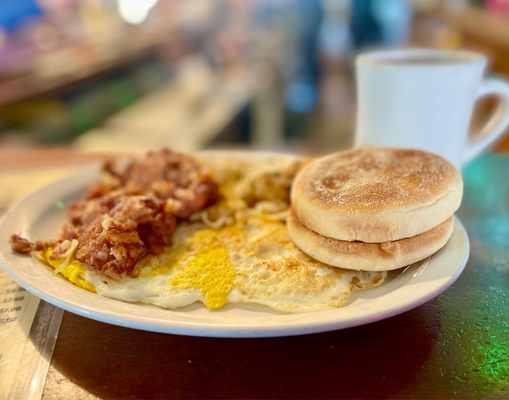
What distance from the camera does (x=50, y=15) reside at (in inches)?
177

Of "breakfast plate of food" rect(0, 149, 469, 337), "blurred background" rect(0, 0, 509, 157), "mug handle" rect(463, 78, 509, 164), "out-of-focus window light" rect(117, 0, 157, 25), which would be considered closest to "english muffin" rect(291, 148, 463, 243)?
"breakfast plate of food" rect(0, 149, 469, 337)

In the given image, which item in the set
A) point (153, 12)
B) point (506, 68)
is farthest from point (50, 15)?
point (506, 68)

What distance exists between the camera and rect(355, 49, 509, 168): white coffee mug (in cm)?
123

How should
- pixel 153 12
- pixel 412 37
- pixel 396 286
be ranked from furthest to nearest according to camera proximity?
pixel 412 37 < pixel 153 12 < pixel 396 286

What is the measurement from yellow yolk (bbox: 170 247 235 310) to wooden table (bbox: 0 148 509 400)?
74 millimetres

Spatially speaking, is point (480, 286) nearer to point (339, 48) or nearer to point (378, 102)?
point (378, 102)

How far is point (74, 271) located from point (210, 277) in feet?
0.85

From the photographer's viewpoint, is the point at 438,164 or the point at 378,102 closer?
the point at 438,164

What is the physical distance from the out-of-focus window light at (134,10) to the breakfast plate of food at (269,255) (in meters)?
4.42

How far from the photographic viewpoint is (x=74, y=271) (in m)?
0.90

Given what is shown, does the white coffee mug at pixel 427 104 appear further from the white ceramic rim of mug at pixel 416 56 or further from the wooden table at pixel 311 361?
the wooden table at pixel 311 361

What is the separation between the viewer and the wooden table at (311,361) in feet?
2.36

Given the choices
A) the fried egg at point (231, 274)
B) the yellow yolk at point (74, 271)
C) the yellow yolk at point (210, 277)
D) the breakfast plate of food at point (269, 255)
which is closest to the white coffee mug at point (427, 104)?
the breakfast plate of food at point (269, 255)

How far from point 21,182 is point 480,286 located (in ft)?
4.75
